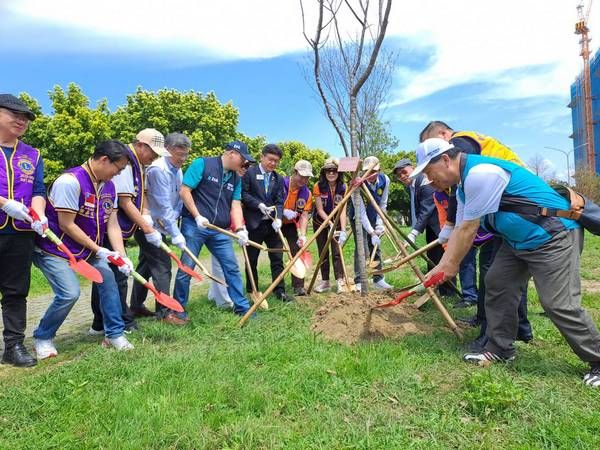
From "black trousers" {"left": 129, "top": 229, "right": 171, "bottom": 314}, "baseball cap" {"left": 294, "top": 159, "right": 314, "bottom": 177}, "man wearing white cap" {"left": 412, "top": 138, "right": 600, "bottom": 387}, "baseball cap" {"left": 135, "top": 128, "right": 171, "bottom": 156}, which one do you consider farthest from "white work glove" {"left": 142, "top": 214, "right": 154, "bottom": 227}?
"man wearing white cap" {"left": 412, "top": 138, "right": 600, "bottom": 387}

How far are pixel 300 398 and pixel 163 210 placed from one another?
9.70 feet

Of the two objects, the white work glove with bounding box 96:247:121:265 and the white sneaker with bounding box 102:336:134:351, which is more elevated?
the white work glove with bounding box 96:247:121:265

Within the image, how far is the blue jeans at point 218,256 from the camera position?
538cm

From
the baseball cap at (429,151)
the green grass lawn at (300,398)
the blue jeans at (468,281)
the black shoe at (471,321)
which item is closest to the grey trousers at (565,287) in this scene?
the green grass lawn at (300,398)

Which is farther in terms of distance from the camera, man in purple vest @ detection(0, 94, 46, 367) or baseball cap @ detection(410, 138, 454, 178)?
man in purple vest @ detection(0, 94, 46, 367)

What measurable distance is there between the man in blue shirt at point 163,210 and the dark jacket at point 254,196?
1.27 m

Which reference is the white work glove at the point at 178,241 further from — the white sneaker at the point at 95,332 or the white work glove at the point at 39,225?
the white work glove at the point at 39,225

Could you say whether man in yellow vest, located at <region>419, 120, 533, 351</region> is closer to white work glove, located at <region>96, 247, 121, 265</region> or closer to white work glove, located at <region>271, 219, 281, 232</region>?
white work glove, located at <region>271, 219, 281, 232</region>

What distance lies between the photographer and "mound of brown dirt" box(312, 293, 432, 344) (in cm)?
441

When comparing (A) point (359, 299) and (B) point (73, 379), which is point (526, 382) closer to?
(A) point (359, 299)

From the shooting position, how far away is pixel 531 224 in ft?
10.7

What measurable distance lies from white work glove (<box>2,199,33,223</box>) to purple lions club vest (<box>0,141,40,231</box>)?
0.13 meters

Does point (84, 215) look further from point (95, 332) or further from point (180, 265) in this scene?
point (95, 332)

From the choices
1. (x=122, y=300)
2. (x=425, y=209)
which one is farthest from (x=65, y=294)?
(x=425, y=209)
